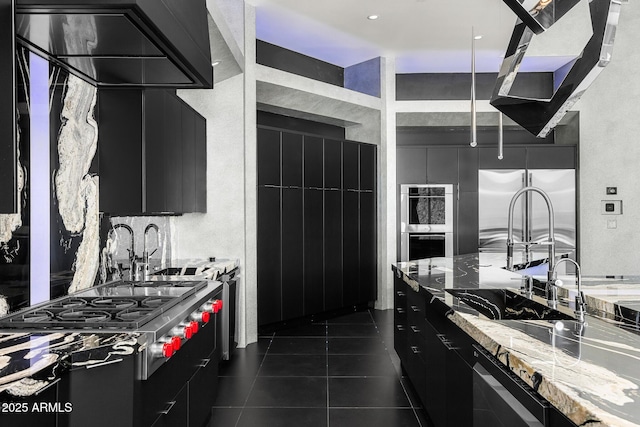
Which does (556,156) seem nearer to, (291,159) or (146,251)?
(291,159)

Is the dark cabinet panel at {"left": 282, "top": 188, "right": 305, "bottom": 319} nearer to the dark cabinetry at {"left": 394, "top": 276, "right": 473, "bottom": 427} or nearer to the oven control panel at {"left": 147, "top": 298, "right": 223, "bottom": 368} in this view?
the dark cabinetry at {"left": 394, "top": 276, "right": 473, "bottom": 427}

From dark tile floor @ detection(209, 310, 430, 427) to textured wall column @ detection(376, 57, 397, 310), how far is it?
1.31 m

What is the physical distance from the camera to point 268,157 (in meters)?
5.19

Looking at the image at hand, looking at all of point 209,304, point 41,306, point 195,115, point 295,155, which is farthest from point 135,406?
point 295,155

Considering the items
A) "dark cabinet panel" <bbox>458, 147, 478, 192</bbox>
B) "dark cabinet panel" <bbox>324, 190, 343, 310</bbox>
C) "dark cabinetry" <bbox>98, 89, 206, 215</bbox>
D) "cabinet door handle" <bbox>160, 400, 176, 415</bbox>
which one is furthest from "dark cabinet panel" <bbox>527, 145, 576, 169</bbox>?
"cabinet door handle" <bbox>160, 400, 176, 415</bbox>

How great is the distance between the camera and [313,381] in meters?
3.75

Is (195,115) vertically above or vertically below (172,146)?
above

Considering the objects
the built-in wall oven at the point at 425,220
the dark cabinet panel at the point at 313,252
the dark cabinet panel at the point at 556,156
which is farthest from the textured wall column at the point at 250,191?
the dark cabinet panel at the point at 556,156

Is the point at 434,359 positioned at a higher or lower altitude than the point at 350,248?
lower

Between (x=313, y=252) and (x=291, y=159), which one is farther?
(x=313, y=252)

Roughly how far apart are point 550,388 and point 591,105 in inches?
253

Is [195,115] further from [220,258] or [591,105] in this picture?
[591,105]

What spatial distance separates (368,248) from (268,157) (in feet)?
6.79

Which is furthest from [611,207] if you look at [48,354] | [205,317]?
[48,354]
